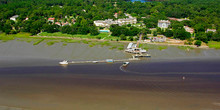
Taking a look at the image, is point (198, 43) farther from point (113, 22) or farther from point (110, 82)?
point (113, 22)

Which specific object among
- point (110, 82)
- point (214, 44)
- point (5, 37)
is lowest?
point (110, 82)

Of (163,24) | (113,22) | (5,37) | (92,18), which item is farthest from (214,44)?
(5,37)

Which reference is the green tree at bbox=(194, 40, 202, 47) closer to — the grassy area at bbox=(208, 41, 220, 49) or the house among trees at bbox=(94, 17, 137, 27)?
the grassy area at bbox=(208, 41, 220, 49)

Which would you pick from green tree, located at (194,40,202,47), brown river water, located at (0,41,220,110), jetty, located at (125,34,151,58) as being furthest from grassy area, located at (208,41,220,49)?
jetty, located at (125,34,151,58)

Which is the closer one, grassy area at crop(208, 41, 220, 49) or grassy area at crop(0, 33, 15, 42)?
grassy area at crop(208, 41, 220, 49)

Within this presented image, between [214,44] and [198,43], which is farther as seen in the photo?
[214,44]

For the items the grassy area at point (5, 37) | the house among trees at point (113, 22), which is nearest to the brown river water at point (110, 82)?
the grassy area at point (5, 37)

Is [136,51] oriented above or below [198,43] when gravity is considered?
below

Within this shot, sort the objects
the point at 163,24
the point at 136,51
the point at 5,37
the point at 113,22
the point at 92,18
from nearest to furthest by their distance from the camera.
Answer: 1. the point at 136,51
2. the point at 5,37
3. the point at 163,24
4. the point at 113,22
5. the point at 92,18

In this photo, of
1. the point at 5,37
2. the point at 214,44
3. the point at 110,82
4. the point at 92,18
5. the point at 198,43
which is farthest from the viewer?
the point at 92,18
